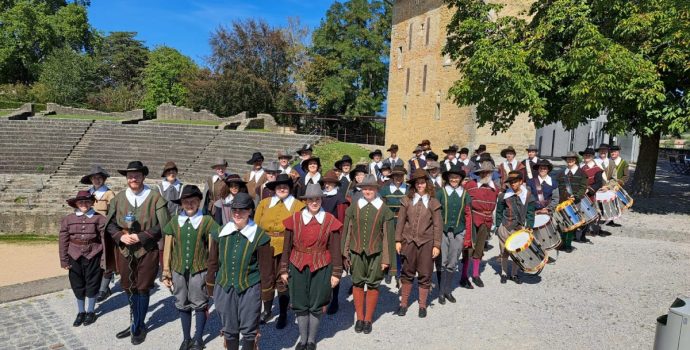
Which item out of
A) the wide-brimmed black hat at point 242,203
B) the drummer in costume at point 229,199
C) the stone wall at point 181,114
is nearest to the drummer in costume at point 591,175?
the drummer in costume at point 229,199

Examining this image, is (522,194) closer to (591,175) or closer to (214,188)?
(591,175)

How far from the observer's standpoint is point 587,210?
8914mm

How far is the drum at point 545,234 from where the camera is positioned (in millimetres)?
7352

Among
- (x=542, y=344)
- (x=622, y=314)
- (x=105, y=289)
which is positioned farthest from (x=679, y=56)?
(x=105, y=289)

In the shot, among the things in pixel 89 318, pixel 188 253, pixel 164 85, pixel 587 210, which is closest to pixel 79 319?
pixel 89 318

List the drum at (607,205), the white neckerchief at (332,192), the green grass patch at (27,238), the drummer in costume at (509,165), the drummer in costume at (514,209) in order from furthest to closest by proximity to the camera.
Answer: the green grass patch at (27,238) → the drummer in costume at (509,165) → the drum at (607,205) → the drummer in costume at (514,209) → the white neckerchief at (332,192)

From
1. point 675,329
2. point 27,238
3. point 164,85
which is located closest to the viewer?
point 675,329

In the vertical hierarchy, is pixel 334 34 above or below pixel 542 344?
above

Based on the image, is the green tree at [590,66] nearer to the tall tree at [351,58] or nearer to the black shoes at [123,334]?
the black shoes at [123,334]

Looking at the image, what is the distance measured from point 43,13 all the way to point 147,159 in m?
42.2

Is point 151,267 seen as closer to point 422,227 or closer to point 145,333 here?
point 145,333

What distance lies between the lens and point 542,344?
541 centimetres

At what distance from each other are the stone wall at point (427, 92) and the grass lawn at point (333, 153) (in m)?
5.62

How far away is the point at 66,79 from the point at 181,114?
589 inches
